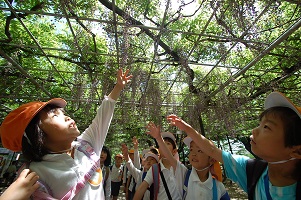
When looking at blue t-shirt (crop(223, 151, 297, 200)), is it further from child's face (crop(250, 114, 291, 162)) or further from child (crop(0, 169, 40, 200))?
child (crop(0, 169, 40, 200))

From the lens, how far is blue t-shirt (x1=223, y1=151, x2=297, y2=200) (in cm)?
129

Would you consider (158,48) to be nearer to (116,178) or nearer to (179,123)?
(179,123)

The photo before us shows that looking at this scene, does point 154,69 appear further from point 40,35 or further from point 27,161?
point 27,161

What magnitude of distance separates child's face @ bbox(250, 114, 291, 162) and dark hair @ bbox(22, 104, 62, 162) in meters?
1.43

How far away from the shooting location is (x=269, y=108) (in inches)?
59.6

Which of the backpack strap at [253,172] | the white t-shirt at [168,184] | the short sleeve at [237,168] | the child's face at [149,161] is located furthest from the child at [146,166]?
the backpack strap at [253,172]

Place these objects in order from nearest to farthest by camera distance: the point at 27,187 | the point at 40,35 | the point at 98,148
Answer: the point at 27,187
the point at 98,148
the point at 40,35

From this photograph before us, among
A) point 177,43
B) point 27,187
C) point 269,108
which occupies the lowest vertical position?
point 27,187

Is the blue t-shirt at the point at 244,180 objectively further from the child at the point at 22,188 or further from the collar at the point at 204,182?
the child at the point at 22,188

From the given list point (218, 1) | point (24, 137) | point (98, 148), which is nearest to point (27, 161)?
point (24, 137)

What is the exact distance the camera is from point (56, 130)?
1.49 meters

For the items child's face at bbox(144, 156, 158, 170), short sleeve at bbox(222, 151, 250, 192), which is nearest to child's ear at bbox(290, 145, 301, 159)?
short sleeve at bbox(222, 151, 250, 192)

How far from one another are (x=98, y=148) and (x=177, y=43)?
339cm

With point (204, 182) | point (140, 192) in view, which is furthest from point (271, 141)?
point (140, 192)
